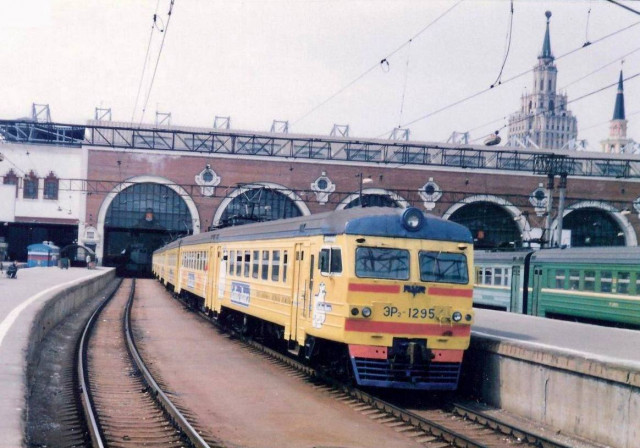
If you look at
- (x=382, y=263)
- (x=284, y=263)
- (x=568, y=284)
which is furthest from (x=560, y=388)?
(x=568, y=284)

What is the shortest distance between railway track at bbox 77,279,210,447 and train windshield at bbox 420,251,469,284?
4.24m

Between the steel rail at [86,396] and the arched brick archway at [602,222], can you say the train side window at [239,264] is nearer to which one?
the steel rail at [86,396]

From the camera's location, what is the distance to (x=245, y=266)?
17406mm

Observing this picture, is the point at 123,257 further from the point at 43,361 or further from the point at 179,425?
the point at 179,425

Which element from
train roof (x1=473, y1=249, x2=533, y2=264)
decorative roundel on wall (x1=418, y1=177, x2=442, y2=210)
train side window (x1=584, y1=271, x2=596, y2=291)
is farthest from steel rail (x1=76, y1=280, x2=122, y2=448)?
decorative roundel on wall (x1=418, y1=177, x2=442, y2=210)

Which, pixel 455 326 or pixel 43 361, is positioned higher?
pixel 455 326

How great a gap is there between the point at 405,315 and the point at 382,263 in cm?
84

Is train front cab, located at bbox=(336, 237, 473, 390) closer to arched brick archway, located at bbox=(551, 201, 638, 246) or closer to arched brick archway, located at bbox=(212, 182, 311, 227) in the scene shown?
arched brick archway, located at bbox=(212, 182, 311, 227)

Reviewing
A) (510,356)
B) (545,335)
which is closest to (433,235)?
(510,356)

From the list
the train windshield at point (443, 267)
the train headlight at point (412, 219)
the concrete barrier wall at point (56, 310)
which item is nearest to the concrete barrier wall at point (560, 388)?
the train windshield at point (443, 267)

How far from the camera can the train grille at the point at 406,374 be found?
36.3 feet

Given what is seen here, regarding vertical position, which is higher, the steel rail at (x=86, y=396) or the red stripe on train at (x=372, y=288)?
the red stripe on train at (x=372, y=288)

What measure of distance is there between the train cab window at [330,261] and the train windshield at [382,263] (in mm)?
332

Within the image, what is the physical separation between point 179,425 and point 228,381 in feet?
11.5
